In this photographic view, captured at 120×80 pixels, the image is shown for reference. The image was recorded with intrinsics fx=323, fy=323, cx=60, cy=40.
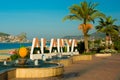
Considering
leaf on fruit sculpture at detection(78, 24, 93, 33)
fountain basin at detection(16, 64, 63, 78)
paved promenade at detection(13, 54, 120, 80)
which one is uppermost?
leaf on fruit sculpture at detection(78, 24, 93, 33)

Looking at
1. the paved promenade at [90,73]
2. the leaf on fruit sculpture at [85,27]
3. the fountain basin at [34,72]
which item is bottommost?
the paved promenade at [90,73]

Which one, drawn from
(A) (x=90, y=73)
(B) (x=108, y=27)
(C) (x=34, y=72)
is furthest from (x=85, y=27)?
(C) (x=34, y=72)

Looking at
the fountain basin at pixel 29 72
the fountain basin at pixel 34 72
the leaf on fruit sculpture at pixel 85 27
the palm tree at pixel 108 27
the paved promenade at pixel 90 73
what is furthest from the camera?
the palm tree at pixel 108 27

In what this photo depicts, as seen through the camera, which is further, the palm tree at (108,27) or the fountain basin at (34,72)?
the palm tree at (108,27)

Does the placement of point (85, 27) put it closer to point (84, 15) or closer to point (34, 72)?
point (84, 15)

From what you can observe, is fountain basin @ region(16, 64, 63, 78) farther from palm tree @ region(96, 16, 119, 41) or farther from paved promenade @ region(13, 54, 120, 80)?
palm tree @ region(96, 16, 119, 41)

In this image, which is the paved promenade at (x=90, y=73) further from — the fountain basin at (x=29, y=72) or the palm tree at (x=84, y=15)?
the palm tree at (x=84, y=15)

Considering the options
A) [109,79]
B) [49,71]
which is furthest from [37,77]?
[109,79]

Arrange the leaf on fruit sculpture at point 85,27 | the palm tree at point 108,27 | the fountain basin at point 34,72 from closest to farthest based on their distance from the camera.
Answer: the fountain basin at point 34,72, the leaf on fruit sculpture at point 85,27, the palm tree at point 108,27

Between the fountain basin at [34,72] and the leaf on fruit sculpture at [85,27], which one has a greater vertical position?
the leaf on fruit sculpture at [85,27]

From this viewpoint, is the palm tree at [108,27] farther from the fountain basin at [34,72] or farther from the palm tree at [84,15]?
the fountain basin at [34,72]

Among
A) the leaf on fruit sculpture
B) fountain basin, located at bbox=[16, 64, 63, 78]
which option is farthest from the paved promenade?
the leaf on fruit sculpture

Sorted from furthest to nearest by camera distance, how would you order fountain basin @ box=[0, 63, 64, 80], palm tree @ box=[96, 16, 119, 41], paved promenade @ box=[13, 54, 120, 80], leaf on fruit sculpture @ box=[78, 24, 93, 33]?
palm tree @ box=[96, 16, 119, 41]
leaf on fruit sculpture @ box=[78, 24, 93, 33]
paved promenade @ box=[13, 54, 120, 80]
fountain basin @ box=[0, 63, 64, 80]

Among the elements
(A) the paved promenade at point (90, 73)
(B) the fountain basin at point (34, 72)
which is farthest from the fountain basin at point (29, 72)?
(A) the paved promenade at point (90, 73)
